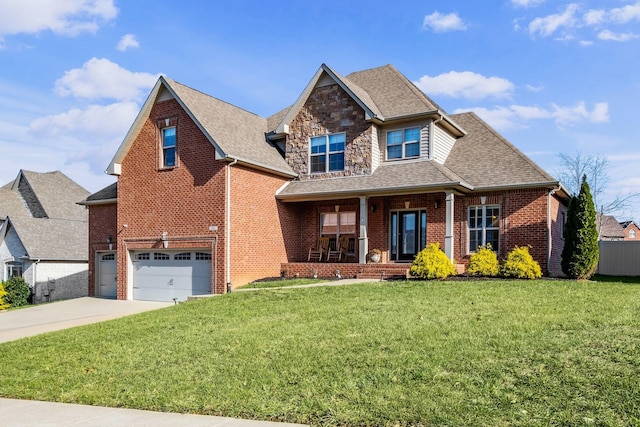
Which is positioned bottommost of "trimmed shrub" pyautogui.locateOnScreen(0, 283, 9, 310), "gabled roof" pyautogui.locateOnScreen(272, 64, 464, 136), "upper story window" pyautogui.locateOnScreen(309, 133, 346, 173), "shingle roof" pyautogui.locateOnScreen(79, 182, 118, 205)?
"trimmed shrub" pyautogui.locateOnScreen(0, 283, 9, 310)

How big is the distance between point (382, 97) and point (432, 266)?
8.10m

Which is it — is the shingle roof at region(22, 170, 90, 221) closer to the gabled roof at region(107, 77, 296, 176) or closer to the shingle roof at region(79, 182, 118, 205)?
the shingle roof at region(79, 182, 118, 205)

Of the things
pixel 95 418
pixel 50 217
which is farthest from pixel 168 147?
pixel 50 217

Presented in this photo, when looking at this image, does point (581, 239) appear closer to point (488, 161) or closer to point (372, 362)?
point (488, 161)

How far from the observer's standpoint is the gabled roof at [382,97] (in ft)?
63.1

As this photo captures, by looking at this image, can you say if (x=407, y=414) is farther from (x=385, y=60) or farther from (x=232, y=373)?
(x=385, y=60)

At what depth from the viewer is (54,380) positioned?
787 cm

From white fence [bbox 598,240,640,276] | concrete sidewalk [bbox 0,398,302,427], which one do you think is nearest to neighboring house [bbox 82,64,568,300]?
white fence [bbox 598,240,640,276]

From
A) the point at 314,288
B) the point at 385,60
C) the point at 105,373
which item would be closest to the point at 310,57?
the point at 385,60

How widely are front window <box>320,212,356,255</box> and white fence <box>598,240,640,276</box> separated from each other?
13.4m

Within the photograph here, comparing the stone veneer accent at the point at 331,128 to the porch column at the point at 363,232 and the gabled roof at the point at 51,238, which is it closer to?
the porch column at the point at 363,232

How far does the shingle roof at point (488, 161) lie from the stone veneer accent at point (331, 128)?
10.9 ft

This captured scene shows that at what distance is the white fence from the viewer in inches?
984

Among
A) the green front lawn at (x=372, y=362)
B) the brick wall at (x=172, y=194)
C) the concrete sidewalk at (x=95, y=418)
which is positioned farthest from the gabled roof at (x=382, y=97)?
the concrete sidewalk at (x=95, y=418)
